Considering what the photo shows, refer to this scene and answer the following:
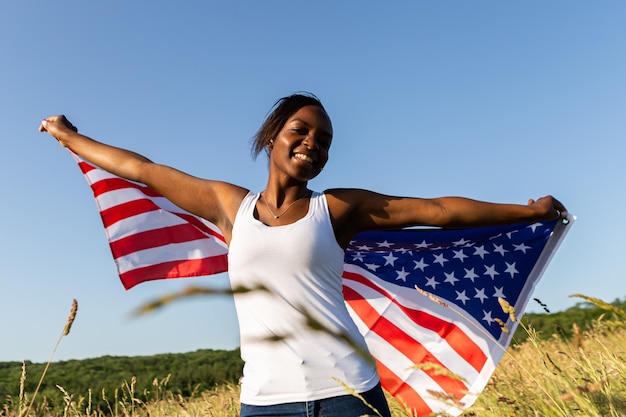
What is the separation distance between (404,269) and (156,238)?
196 centimetres

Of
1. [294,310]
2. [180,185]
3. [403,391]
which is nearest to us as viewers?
[294,310]

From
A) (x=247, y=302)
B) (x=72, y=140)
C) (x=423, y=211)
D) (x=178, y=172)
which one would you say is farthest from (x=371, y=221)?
(x=72, y=140)

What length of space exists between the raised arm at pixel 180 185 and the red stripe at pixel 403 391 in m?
2.11

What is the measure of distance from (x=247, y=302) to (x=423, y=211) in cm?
87

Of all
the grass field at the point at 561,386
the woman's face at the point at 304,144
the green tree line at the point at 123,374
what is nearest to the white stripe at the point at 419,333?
the grass field at the point at 561,386

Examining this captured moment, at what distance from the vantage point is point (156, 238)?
4652mm

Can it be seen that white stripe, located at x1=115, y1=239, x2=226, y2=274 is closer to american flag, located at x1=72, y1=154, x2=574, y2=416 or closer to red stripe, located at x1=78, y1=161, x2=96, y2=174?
american flag, located at x1=72, y1=154, x2=574, y2=416

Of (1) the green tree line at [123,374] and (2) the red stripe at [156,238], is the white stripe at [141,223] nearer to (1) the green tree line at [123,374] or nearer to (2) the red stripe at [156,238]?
(2) the red stripe at [156,238]

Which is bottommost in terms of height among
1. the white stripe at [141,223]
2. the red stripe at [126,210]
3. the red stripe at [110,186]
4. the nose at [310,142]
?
the white stripe at [141,223]

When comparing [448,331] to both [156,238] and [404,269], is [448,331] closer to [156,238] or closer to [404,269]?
[404,269]

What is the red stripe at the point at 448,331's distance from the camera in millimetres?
4258

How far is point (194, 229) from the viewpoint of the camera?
15.4 feet

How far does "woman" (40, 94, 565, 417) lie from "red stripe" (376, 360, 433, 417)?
1770 mm

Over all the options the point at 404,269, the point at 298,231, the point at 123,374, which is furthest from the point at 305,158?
the point at 123,374
